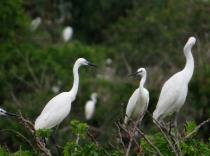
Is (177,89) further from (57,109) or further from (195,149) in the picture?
(195,149)

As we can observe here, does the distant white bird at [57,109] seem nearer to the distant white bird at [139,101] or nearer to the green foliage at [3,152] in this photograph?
the distant white bird at [139,101]

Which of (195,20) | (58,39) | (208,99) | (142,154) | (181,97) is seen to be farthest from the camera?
(58,39)

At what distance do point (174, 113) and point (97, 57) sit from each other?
1032 centimetres

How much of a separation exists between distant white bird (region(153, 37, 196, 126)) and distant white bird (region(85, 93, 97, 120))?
785 cm

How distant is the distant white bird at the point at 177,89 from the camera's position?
37.3ft

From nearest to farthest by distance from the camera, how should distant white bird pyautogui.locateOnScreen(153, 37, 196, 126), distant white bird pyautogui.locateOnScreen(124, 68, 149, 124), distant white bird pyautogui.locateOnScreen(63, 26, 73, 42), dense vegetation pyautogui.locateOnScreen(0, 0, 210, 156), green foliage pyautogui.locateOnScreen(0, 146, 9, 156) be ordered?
green foliage pyautogui.locateOnScreen(0, 146, 9, 156) → distant white bird pyautogui.locateOnScreen(153, 37, 196, 126) → distant white bird pyautogui.locateOnScreen(124, 68, 149, 124) → dense vegetation pyautogui.locateOnScreen(0, 0, 210, 156) → distant white bird pyautogui.locateOnScreen(63, 26, 73, 42)

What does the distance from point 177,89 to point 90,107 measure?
869 centimetres

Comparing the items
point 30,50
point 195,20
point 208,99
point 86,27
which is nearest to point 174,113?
point 208,99

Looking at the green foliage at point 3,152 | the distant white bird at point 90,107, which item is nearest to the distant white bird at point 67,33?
the distant white bird at point 90,107

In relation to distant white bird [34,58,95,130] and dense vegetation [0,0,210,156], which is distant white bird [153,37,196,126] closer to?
distant white bird [34,58,95,130]

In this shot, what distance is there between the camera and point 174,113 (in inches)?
483

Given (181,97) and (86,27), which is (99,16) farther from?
(181,97)

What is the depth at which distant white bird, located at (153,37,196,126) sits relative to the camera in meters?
11.4

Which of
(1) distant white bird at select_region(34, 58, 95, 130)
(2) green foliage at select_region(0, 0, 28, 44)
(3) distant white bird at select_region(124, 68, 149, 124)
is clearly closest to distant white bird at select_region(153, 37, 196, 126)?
(3) distant white bird at select_region(124, 68, 149, 124)
